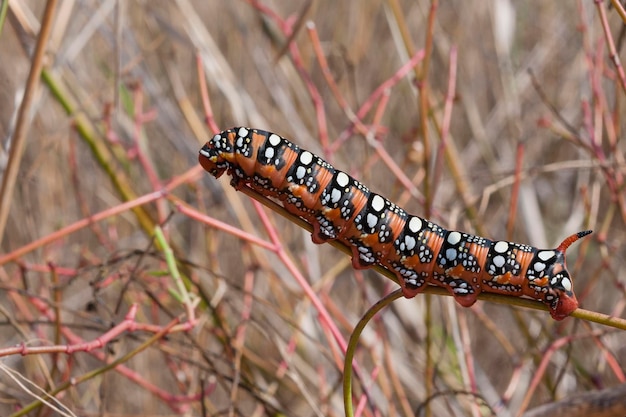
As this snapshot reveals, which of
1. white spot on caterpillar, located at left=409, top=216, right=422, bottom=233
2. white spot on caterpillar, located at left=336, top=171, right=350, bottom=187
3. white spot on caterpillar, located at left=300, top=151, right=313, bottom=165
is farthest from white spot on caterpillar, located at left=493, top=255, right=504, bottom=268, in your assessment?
white spot on caterpillar, located at left=300, top=151, right=313, bottom=165

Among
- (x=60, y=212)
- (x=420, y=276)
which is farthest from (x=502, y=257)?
(x=60, y=212)

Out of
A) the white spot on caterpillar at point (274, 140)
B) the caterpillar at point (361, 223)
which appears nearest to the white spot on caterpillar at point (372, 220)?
the caterpillar at point (361, 223)

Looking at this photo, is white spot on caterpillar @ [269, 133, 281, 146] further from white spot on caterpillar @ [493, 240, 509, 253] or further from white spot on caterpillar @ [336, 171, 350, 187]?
white spot on caterpillar @ [493, 240, 509, 253]

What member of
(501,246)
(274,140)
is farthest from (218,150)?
(501,246)

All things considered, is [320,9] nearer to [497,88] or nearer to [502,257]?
[497,88]

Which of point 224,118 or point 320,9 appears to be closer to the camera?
point 224,118

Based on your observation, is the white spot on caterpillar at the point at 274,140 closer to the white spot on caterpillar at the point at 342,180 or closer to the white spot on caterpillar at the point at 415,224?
the white spot on caterpillar at the point at 342,180
